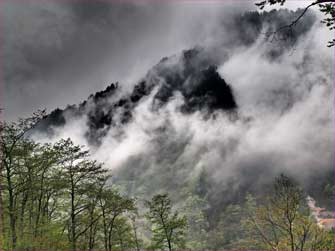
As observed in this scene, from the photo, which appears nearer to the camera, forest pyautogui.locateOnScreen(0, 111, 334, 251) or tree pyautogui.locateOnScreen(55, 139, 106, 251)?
forest pyautogui.locateOnScreen(0, 111, 334, 251)

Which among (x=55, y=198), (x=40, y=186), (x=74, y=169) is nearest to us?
(x=40, y=186)

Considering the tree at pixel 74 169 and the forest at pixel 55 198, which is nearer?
the forest at pixel 55 198

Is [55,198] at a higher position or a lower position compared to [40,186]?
higher

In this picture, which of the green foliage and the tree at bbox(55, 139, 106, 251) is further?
the tree at bbox(55, 139, 106, 251)

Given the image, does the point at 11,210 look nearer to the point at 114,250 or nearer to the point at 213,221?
the point at 114,250

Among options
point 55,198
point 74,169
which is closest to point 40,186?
point 74,169

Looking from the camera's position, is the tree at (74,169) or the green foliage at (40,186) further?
the tree at (74,169)

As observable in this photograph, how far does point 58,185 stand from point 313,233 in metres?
30.4

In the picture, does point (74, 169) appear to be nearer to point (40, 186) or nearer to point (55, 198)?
point (40, 186)

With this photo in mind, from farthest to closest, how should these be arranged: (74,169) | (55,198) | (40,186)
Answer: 1. (55,198)
2. (74,169)
3. (40,186)

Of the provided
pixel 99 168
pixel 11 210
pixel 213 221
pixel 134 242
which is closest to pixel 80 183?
pixel 99 168

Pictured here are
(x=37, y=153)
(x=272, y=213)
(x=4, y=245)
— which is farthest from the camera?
(x=272, y=213)

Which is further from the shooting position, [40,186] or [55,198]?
[55,198]

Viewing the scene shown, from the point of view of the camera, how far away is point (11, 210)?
78.0 feet
